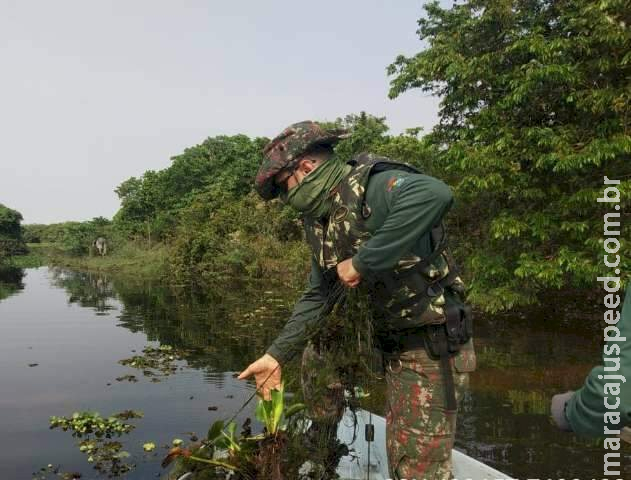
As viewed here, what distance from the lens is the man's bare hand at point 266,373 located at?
2877 millimetres

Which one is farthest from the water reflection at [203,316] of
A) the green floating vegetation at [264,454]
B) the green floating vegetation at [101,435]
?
the green floating vegetation at [264,454]

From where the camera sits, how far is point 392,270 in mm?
2432

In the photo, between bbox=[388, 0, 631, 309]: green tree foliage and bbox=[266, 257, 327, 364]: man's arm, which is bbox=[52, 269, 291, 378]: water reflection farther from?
bbox=[266, 257, 327, 364]: man's arm

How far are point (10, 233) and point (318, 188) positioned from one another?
2945 inches

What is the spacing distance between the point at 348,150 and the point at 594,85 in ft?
55.3

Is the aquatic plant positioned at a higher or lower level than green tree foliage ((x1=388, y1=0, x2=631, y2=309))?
lower

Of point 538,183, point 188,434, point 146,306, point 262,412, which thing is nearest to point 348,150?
point 146,306

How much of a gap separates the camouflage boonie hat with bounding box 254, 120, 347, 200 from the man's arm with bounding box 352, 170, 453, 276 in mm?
488

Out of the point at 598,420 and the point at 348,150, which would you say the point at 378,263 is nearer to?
the point at 598,420

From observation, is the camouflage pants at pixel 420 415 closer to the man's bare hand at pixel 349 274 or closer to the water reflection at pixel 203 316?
the man's bare hand at pixel 349 274

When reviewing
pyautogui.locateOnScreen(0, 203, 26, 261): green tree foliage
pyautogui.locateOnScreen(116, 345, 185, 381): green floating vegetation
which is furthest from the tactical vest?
pyautogui.locateOnScreen(0, 203, 26, 261): green tree foliage

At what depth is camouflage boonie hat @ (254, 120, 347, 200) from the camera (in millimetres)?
2469

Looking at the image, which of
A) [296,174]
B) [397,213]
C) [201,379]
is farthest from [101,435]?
[397,213]

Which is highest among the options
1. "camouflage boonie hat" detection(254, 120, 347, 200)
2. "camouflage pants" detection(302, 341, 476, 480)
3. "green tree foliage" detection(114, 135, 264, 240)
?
"green tree foliage" detection(114, 135, 264, 240)
